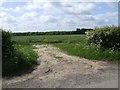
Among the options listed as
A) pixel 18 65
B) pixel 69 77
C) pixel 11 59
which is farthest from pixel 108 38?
pixel 69 77

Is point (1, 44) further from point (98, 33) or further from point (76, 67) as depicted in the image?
point (98, 33)

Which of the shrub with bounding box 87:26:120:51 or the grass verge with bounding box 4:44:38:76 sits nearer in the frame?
the grass verge with bounding box 4:44:38:76

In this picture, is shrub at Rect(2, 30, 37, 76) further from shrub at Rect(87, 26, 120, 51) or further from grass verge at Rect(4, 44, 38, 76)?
shrub at Rect(87, 26, 120, 51)

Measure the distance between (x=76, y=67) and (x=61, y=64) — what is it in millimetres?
1264

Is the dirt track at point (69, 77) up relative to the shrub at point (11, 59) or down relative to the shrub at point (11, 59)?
down

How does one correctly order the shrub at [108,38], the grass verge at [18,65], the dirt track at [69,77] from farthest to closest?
the shrub at [108,38] < the grass verge at [18,65] < the dirt track at [69,77]

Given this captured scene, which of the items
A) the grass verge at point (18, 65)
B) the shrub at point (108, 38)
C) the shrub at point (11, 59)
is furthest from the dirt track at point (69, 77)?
the shrub at point (108, 38)

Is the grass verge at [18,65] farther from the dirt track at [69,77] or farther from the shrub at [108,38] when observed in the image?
the shrub at [108,38]

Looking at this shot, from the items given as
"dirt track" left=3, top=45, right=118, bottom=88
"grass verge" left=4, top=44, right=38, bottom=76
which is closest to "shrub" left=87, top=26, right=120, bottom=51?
"dirt track" left=3, top=45, right=118, bottom=88

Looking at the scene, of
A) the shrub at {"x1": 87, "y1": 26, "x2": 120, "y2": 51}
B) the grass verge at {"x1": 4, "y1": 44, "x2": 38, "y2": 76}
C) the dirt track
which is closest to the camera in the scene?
the dirt track

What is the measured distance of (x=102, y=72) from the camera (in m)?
12.7

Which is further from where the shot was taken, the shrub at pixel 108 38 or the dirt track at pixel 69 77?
the shrub at pixel 108 38

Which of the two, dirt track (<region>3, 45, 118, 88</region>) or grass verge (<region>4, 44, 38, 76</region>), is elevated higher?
grass verge (<region>4, 44, 38, 76</region>)

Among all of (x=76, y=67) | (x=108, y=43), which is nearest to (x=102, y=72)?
(x=76, y=67)
